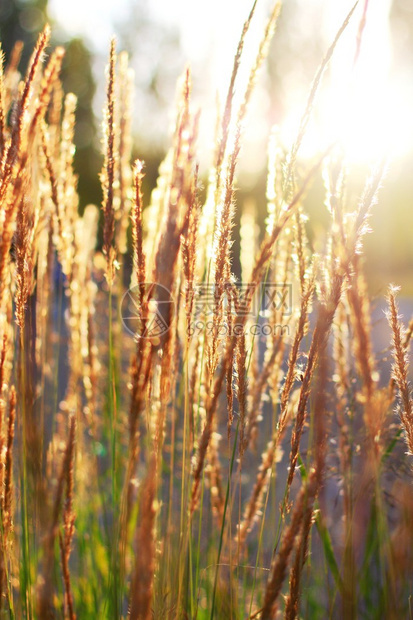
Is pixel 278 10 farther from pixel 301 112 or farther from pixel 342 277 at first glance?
pixel 342 277

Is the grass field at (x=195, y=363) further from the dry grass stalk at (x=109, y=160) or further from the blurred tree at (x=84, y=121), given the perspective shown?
the blurred tree at (x=84, y=121)

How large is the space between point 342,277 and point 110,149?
0.58 m

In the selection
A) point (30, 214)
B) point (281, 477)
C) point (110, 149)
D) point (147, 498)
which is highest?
point (110, 149)

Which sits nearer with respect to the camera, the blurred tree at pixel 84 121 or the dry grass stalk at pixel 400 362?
the dry grass stalk at pixel 400 362

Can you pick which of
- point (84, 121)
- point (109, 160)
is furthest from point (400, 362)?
point (84, 121)

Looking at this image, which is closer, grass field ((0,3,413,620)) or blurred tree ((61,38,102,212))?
grass field ((0,3,413,620))

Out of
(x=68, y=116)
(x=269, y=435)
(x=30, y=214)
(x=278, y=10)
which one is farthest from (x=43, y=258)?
(x=278, y=10)

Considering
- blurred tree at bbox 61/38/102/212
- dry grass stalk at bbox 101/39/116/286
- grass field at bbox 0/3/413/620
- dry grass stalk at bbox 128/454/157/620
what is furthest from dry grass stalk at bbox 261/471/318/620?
blurred tree at bbox 61/38/102/212

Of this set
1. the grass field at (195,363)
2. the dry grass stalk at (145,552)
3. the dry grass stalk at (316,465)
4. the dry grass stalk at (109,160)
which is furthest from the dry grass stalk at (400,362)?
the dry grass stalk at (109,160)

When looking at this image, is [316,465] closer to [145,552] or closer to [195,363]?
[145,552]

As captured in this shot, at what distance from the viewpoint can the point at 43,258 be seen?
5.80 ft

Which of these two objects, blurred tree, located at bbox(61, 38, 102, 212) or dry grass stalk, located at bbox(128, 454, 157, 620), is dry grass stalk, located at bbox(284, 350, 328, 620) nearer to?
dry grass stalk, located at bbox(128, 454, 157, 620)

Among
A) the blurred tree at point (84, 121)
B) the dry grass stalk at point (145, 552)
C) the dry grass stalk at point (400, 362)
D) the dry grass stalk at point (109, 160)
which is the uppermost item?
the blurred tree at point (84, 121)

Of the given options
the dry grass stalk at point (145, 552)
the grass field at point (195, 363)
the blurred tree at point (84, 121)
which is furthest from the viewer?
the blurred tree at point (84, 121)
